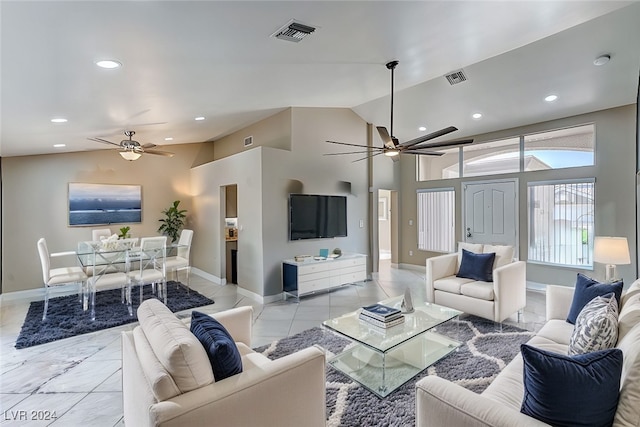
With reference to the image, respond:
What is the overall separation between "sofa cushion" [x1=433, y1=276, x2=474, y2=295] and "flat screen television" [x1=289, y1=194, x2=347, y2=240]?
2136mm

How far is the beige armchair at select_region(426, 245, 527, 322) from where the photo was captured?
3578mm

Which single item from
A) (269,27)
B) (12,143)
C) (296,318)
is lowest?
(296,318)

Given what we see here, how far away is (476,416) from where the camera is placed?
1.33 m

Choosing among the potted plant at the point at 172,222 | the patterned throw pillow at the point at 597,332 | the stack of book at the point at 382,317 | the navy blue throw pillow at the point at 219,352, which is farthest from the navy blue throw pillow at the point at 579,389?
the potted plant at the point at 172,222

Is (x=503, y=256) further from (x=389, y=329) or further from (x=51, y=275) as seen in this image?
(x=51, y=275)

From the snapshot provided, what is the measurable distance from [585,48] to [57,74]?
5220 mm

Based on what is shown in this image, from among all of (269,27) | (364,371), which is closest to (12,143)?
(269,27)

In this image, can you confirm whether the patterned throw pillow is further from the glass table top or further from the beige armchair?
the beige armchair

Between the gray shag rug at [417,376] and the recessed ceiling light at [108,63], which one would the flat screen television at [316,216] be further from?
the recessed ceiling light at [108,63]

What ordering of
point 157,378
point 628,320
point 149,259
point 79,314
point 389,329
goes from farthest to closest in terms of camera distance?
point 149,259, point 79,314, point 389,329, point 628,320, point 157,378

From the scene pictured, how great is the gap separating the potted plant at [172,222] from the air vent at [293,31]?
17.5ft

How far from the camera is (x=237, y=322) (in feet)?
7.69

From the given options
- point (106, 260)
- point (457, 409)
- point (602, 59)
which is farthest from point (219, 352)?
point (602, 59)

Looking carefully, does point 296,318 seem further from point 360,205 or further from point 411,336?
point 360,205
